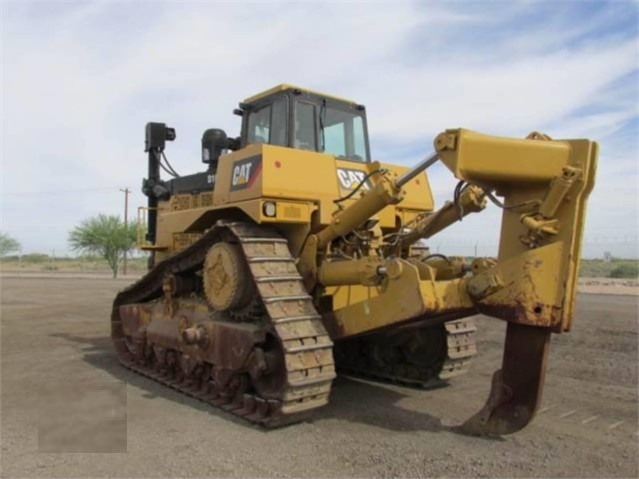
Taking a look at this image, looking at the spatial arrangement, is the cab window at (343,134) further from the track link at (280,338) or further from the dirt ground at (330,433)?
the dirt ground at (330,433)

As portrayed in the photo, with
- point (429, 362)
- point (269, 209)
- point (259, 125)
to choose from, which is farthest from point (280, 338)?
point (259, 125)

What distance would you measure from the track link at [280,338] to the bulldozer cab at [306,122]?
1.41 m

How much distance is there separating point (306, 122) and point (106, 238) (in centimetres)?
4397

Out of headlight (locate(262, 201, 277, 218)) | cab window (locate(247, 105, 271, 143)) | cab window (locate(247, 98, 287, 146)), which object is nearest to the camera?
headlight (locate(262, 201, 277, 218))

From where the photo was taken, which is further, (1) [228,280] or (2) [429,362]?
(2) [429,362]

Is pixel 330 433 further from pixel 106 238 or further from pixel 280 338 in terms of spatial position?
pixel 106 238

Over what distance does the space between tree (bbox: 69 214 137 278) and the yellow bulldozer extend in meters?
40.1

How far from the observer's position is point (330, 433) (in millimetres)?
5305

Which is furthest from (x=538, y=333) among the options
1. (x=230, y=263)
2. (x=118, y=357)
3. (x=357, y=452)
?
(x=118, y=357)

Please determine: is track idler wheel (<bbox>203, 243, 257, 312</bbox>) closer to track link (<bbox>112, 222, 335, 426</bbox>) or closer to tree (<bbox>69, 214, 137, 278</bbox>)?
track link (<bbox>112, 222, 335, 426</bbox>)

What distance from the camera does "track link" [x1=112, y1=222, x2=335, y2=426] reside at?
5.22 m

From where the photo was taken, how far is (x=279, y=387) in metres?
5.65

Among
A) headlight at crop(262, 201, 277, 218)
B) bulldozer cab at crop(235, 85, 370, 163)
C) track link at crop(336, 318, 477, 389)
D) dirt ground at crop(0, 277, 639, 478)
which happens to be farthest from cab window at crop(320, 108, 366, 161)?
dirt ground at crop(0, 277, 639, 478)

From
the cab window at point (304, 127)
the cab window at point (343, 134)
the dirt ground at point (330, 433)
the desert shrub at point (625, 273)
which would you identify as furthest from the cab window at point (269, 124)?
the desert shrub at point (625, 273)
